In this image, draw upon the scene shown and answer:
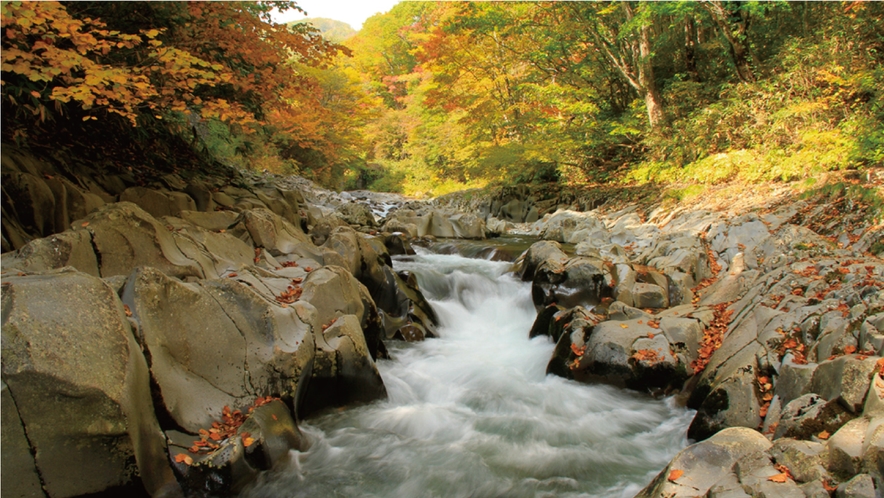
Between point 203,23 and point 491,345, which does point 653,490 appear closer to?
point 491,345

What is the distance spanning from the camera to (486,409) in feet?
20.3

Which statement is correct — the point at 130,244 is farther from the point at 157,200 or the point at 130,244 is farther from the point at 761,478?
the point at 761,478

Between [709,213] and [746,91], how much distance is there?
525cm

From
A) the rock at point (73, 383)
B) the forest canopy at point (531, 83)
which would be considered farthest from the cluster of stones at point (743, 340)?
the forest canopy at point (531, 83)

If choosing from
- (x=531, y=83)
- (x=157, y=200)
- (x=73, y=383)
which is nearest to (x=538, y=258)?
(x=157, y=200)

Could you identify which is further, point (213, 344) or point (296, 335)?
point (296, 335)

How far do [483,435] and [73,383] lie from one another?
3969 millimetres

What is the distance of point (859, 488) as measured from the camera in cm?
256

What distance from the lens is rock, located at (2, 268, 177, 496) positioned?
10.3 feet

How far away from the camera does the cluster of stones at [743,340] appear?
303 cm

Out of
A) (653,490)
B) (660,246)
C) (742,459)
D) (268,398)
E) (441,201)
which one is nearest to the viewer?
(742,459)

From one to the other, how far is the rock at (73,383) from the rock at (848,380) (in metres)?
5.17

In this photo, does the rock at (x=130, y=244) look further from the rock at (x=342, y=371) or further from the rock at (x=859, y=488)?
the rock at (x=859, y=488)

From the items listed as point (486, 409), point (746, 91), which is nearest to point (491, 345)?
point (486, 409)
